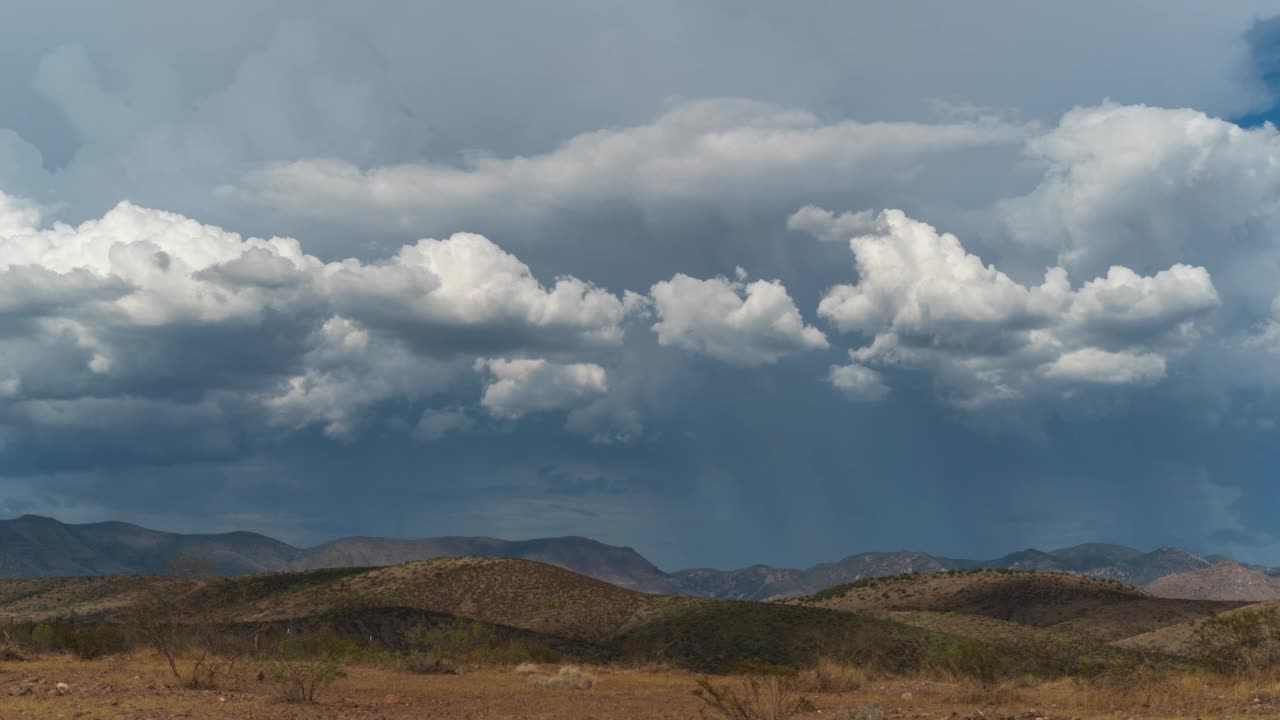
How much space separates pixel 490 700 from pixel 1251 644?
1079 inches

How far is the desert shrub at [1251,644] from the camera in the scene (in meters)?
36.6

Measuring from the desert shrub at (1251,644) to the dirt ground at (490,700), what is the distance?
16.6ft

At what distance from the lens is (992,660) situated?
3775 cm

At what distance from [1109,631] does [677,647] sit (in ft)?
137

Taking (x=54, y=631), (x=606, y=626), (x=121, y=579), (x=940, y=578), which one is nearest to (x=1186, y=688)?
(x=54, y=631)

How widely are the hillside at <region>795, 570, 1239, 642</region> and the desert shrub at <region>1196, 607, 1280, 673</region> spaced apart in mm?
52390

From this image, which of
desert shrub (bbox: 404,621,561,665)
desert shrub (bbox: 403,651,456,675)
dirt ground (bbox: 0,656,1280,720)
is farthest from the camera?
desert shrub (bbox: 404,621,561,665)

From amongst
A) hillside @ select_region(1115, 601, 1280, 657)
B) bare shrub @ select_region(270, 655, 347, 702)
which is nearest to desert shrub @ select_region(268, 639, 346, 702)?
bare shrub @ select_region(270, 655, 347, 702)

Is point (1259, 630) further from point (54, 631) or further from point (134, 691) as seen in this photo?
point (54, 631)

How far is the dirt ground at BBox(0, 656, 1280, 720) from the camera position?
26.2m

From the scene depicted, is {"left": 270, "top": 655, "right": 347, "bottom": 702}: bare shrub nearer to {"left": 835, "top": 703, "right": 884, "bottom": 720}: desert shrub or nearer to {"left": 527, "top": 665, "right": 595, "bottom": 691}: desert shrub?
{"left": 527, "top": 665, "right": 595, "bottom": 691}: desert shrub

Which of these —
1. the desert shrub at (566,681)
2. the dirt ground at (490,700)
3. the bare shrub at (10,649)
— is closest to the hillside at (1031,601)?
the desert shrub at (566,681)

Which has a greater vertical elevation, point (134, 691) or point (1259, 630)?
point (1259, 630)

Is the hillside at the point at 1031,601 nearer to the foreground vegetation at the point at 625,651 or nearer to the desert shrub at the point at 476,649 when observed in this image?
the foreground vegetation at the point at 625,651
